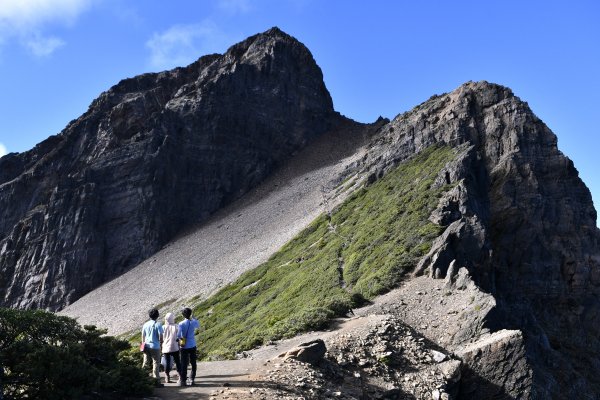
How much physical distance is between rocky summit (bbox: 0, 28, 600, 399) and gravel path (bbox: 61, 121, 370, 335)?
660 mm

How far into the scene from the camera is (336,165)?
107000 millimetres

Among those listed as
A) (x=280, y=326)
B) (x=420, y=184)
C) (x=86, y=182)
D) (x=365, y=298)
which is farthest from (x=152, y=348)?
(x=86, y=182)

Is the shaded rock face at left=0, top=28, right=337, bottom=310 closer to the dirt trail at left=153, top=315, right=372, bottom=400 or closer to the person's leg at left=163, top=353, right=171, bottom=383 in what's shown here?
the dirt trail at left=153, top=315, right=372, bottom=400

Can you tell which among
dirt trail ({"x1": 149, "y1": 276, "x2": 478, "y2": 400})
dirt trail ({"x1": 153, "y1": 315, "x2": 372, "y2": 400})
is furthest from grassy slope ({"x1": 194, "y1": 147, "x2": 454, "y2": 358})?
dirt trail ({"x1": 149, "y1": 276, "x2": 478, "y2": 400})

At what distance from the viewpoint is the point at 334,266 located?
4475 cm

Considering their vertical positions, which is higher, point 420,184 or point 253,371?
point 420,184

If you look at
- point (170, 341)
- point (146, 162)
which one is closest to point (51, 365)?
point (170, 341)

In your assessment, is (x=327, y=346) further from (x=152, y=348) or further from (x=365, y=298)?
(x=365, y=298)

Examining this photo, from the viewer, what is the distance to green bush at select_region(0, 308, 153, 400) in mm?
13602

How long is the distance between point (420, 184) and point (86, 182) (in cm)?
7606

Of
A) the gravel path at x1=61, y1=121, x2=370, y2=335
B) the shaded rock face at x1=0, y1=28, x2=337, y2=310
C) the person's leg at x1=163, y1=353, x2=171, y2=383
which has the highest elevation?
the shaded rock face at x1=0, y1=28, x2=337, y2=310

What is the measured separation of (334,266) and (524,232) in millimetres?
18109

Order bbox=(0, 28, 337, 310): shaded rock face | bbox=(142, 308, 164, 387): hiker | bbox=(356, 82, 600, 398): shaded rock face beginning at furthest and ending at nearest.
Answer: bbox=(0, 28, 337, 310): shaded rock face → bbox=(356, 82, 600, 398): shaded rock face → bbox=(142, 308, 164, 387): hiker

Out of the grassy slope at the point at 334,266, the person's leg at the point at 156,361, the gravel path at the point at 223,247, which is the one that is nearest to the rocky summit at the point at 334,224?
the grassy slope at the point at 334,266
